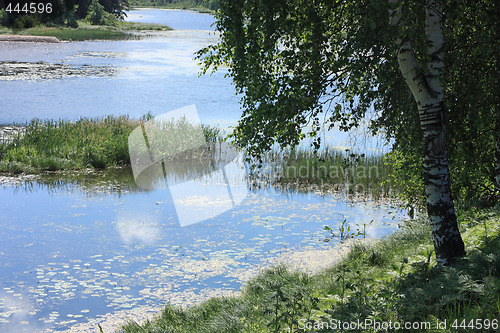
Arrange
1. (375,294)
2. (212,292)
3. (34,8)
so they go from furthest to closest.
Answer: (34,8) < (212,292) < (375,294)

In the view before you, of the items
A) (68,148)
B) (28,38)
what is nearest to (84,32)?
(28,38)

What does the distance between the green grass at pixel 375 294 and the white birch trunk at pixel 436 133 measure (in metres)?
0.40

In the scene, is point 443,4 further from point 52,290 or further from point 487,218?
point 52,290

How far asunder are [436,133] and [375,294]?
268 centimetres

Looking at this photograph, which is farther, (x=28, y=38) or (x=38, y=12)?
(x=38, y=12)

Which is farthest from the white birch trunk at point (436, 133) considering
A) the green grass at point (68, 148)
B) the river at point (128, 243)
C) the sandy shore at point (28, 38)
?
the sandy shore at point (28, 38)

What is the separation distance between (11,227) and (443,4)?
12.4m

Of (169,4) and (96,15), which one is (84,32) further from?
(169,4)

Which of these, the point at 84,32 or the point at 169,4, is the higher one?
the point at 169,4

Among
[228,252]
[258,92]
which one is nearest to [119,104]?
[228,252]

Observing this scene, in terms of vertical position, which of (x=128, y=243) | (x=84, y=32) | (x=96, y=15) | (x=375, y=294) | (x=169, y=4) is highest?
(x=169, y=4)

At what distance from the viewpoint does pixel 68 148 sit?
22.1 m

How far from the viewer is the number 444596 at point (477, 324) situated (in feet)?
16.1

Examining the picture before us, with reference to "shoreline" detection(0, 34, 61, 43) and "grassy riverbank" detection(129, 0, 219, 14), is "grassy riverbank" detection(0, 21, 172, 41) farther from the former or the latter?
A: "grassy riverbank" detection(129, 0, 219, 14)
